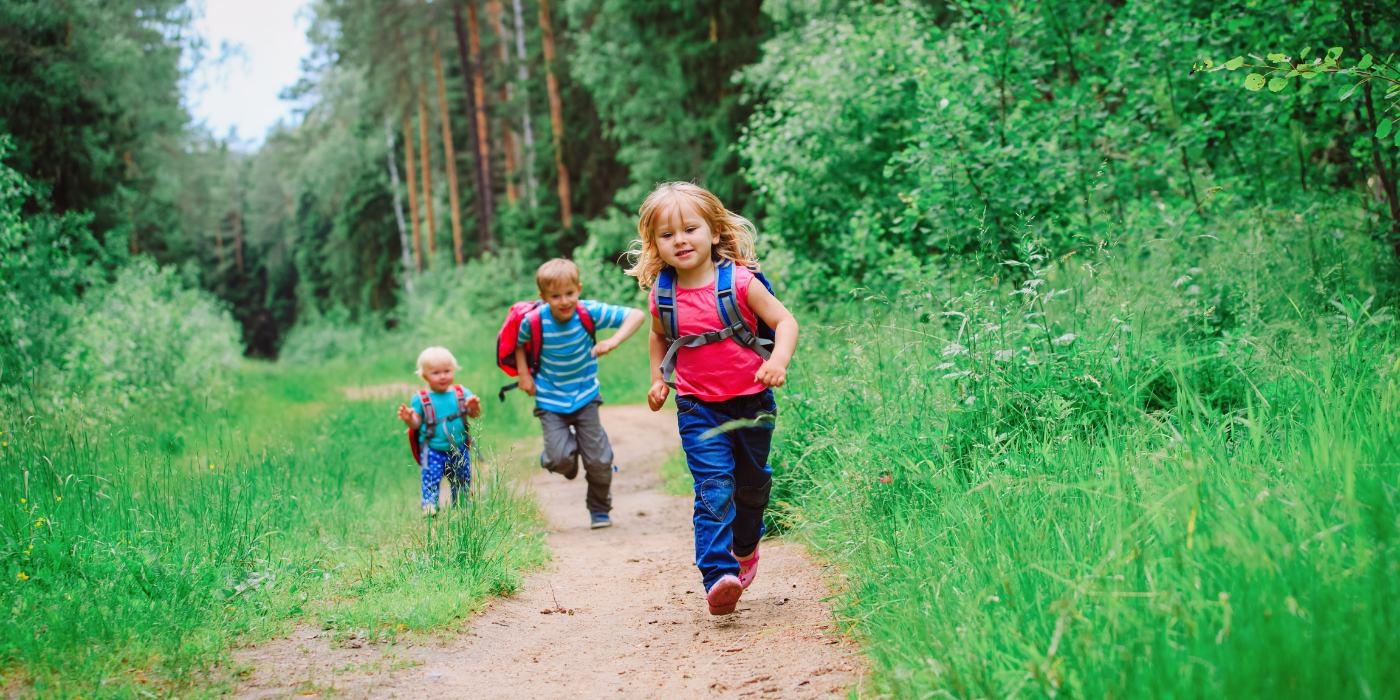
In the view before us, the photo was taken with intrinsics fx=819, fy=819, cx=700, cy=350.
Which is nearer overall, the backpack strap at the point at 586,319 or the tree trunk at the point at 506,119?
the backpack strap at the point at 586,319

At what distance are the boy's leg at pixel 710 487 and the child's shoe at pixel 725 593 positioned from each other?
56mm

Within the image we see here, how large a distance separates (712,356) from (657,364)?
0.33 metres

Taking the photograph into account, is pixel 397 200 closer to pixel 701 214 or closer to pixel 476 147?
pixel 476 147

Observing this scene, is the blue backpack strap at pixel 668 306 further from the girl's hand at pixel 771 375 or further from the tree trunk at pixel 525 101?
the tree trunk at pixel 525 101

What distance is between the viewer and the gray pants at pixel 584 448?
590 cm

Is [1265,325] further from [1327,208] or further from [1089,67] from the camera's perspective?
[1089,67]

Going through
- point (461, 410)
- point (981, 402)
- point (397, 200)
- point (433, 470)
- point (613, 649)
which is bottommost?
point (613, 649)

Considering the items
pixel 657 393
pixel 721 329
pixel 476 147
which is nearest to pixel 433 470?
pixel 657 393

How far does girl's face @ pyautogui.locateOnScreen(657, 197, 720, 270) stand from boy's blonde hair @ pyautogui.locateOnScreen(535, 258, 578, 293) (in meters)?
2.15

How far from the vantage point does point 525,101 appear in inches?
1064

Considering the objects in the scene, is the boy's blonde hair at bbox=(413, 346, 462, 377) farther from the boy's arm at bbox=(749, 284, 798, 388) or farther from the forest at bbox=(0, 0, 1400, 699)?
the boy's arm at bbox=(749, 284, 798, 388)

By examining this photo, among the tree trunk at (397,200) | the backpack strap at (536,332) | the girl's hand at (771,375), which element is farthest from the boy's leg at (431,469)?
the tree trunk at (397,200)

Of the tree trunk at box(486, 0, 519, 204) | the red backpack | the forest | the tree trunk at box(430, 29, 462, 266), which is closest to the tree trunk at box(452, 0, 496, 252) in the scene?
the tree trunk at box(486, 0, 519, 204)

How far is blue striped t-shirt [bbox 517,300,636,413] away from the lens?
5.91 meters
